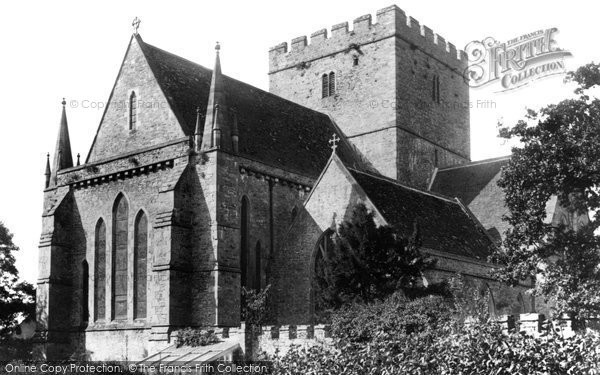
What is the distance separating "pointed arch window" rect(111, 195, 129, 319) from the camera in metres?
35.2

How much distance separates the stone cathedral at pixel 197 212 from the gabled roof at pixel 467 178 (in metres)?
0.14

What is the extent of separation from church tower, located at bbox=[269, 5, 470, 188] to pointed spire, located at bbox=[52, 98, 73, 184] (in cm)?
1515

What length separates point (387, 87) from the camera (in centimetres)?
4659

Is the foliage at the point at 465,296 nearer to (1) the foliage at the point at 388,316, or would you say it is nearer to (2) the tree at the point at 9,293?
(1) the foliage at the point at 388,316

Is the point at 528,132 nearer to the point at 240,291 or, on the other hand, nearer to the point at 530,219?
the point at 530,219

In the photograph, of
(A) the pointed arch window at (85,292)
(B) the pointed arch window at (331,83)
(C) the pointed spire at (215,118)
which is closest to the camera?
(C) the pointed spire at (215,118)

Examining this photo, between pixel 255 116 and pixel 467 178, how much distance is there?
1329cm

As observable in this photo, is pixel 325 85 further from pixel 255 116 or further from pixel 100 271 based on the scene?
pixel 100 271

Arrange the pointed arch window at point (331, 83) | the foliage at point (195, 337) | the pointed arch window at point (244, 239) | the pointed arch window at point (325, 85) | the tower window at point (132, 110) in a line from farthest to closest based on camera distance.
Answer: the pointed arch window at point (325, 85)
the pointed arch window at point (331, 83)
the tower window at point (132, 110)
the pointed arch window at point (244, 239)
the foliage at point (195, 337)

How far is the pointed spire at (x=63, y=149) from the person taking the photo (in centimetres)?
3912

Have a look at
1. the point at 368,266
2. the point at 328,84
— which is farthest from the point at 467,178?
the point at 368,266

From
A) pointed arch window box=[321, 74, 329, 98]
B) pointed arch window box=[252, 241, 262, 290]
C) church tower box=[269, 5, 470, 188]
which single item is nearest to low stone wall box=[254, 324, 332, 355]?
pointed arch window box=[252, 241, 262, 290]

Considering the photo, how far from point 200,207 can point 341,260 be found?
7.48 meters

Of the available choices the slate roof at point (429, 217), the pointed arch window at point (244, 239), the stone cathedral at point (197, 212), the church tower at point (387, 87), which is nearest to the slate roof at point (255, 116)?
the stone cathedral at point (197, 212)
